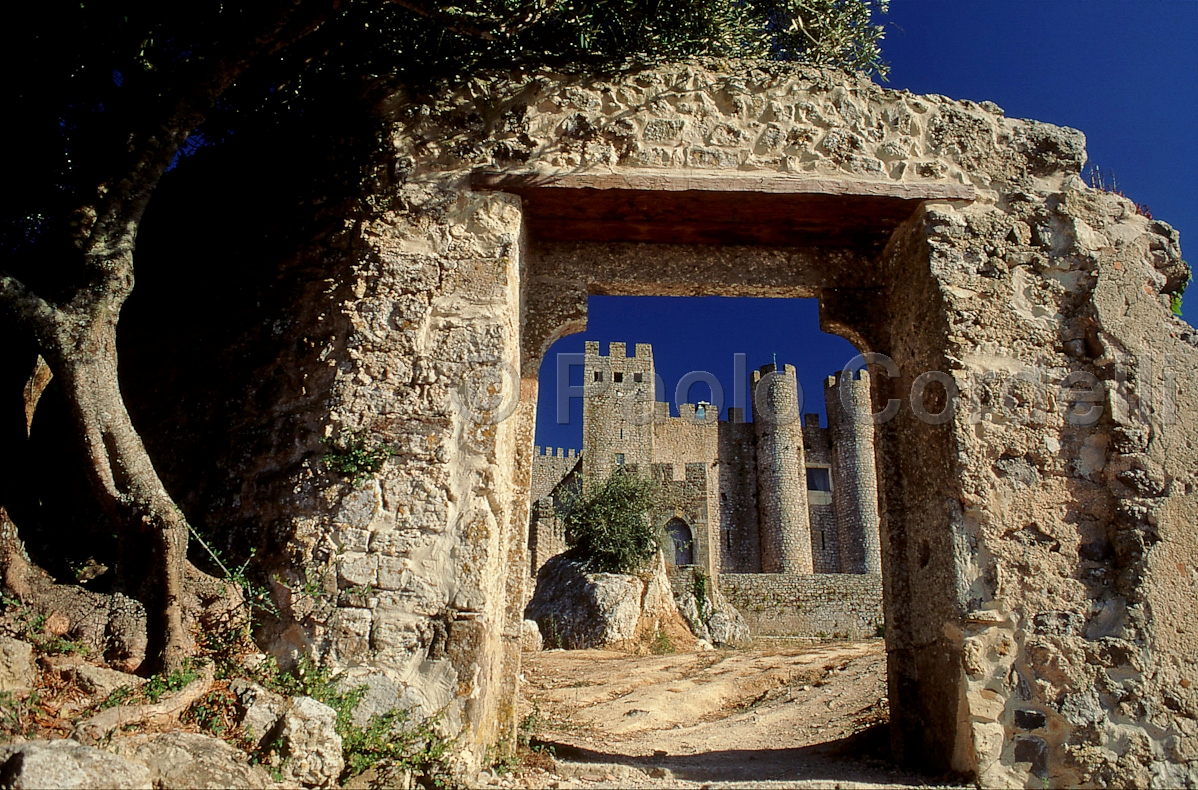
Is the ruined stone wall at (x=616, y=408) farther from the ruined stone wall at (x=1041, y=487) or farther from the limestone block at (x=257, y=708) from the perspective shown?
the limestone block at (x=257, y=708)

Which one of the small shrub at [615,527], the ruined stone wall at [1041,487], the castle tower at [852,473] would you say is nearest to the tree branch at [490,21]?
the ruined stone wall at [1041,487]

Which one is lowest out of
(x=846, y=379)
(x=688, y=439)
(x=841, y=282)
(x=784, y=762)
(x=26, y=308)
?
(x=784, y=762)

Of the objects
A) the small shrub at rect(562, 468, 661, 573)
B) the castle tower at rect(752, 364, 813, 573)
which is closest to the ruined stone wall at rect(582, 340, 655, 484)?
the castle tower at rect(752, 364, 813, 573)

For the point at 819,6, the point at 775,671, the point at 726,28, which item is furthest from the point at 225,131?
the point at 775,671

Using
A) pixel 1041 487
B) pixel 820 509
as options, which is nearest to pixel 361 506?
pixel 1041 487

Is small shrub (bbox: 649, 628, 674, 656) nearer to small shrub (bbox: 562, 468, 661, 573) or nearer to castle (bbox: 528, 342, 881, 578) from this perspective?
small shrub (bbox: 562, 468, 661, 573)

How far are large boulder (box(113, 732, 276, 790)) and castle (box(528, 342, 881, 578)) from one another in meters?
30.2

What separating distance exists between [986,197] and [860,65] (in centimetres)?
272

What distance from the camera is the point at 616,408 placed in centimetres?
3694

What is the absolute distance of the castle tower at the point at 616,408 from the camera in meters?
36.1

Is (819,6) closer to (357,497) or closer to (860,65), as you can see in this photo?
(860,65)

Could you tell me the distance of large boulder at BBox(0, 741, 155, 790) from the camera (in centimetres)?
274

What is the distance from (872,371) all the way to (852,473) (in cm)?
3216

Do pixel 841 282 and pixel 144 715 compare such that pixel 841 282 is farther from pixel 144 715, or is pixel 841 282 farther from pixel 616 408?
pixel 616 408
